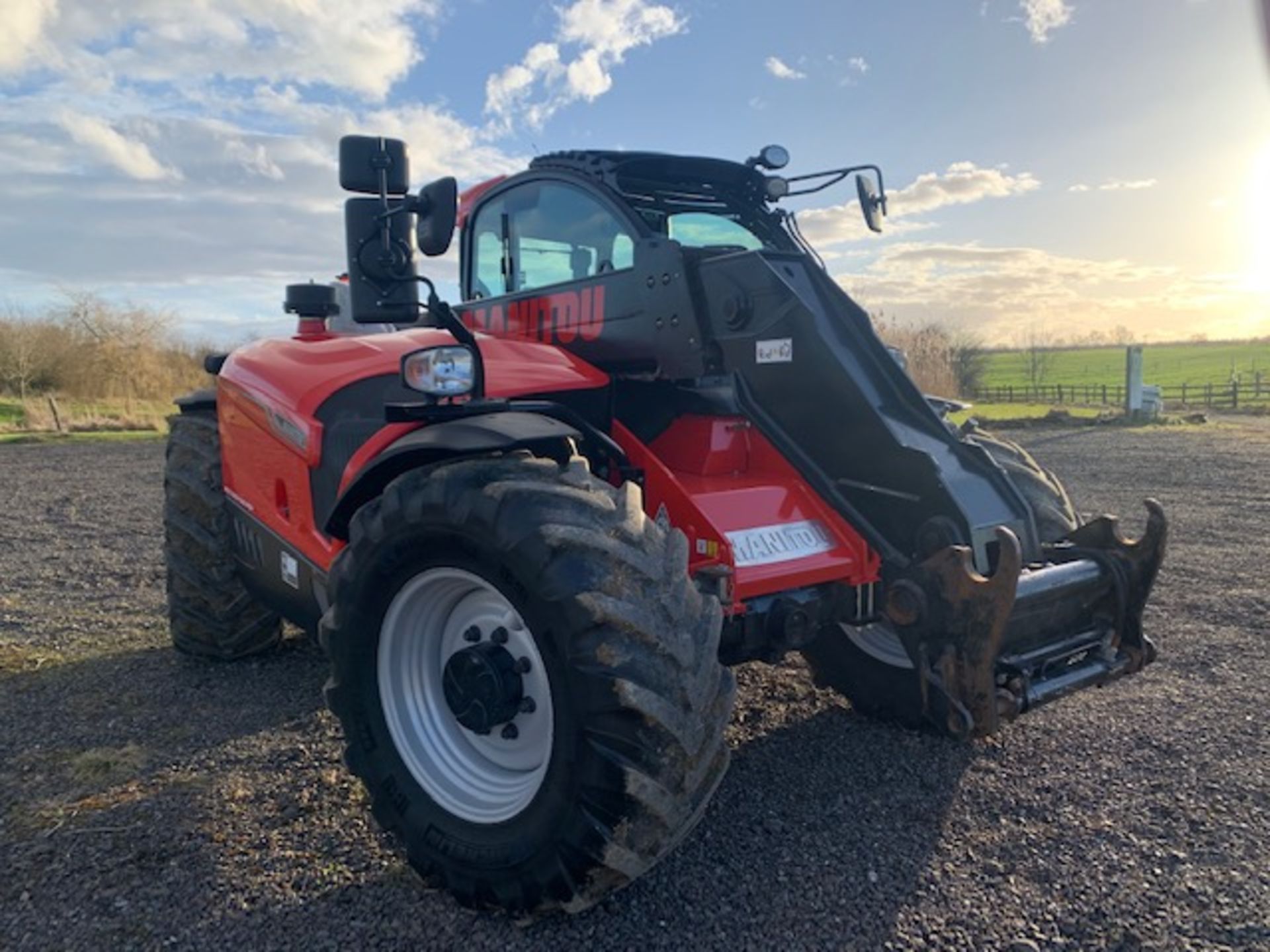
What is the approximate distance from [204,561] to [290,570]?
1.09m

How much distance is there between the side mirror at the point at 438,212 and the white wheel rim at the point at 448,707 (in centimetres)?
120

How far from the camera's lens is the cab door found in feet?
12.4

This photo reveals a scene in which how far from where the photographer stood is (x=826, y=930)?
2.75 meters

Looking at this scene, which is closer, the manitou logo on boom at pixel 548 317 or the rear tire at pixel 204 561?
the manitou logo on boom at pixel 548 317

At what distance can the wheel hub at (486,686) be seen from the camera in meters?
2.94

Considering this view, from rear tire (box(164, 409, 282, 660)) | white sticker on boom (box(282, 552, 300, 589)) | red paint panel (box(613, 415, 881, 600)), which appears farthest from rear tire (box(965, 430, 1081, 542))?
rear tire (box(164, 409, 282, 660))

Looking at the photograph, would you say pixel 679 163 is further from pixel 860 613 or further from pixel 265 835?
pixel 265 835

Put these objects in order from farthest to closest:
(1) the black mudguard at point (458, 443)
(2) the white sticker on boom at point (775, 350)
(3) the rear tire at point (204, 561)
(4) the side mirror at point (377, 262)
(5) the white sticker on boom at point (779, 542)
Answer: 1. (3) the rear tire at point (204, 561)
2. (2) the white sticker on boom at point (775, 350)
3. (4) the side mirror at point (377, 262)
4. (5) the white sticker on boom at point (779, 542)
5. (1) the black mudguard at point (458, 443)

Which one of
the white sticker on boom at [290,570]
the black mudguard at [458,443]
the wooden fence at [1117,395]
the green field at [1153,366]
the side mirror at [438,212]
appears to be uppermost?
the side mirror at [438,212]

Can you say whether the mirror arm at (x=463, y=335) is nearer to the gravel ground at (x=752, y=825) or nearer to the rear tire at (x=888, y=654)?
the gravel ground at (x=752, y=825)

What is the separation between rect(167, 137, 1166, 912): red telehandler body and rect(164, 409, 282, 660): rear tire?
8.0 inches

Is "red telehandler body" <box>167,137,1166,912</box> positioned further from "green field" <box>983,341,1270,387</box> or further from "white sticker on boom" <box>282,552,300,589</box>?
"green field" <box>983,341,1270,387</box>

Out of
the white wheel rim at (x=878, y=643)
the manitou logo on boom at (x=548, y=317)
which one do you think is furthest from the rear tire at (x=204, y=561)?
the white wheel rim at (x=878, y=643)

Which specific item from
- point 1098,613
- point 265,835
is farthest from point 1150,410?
point 265,835
